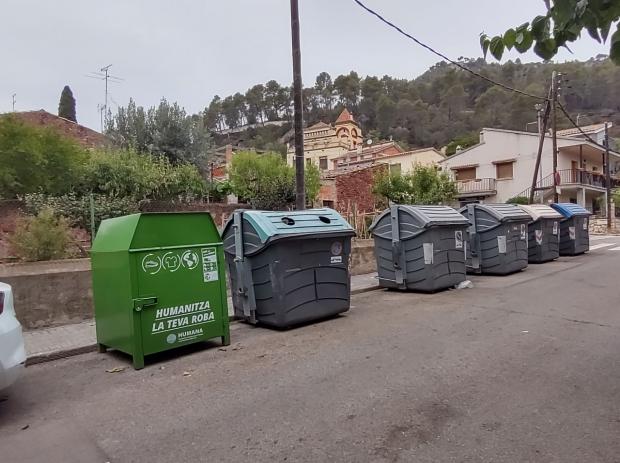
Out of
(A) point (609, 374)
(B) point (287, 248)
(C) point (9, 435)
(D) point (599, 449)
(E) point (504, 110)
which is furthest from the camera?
(E) point (504, 110)

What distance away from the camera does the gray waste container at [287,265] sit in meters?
6.50

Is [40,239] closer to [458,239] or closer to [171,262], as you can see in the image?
[171,262]

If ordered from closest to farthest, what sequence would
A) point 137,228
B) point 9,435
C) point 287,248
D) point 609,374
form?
point 9,435 → point 609,374 → point 137,228 → point 287,248

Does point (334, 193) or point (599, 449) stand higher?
point (334, 193)

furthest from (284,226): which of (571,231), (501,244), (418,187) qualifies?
(418,187)

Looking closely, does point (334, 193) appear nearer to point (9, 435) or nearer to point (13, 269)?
point (13, 269)

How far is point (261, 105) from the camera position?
275 feet

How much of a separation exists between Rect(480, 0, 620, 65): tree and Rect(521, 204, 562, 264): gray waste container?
464 inches

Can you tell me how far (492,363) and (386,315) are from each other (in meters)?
2.68

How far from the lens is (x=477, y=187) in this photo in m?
38.3

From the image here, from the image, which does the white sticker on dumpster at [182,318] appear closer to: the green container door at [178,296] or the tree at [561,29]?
the green container door at [178,296]

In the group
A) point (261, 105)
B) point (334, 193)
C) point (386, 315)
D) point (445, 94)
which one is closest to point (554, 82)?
point (334, 193)

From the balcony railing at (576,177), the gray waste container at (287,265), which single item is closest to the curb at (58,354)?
the gray waste container at (287,265)

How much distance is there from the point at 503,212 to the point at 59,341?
10.3 meters
